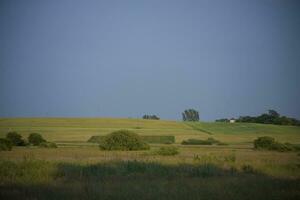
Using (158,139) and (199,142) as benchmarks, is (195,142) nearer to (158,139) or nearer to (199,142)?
(199,142)

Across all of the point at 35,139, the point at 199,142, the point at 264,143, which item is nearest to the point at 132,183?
the point at 264,143

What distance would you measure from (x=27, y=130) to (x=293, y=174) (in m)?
63.3

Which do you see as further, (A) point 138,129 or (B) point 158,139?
(A) point 138,129

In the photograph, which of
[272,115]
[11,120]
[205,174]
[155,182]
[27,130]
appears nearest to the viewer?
[155,182]

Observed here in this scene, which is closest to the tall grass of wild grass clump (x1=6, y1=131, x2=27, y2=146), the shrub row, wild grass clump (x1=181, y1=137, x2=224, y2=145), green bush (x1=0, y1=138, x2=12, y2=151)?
green bush (x1=0, y1=138, x2=12, y2=151)

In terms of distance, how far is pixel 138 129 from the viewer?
88812 mm

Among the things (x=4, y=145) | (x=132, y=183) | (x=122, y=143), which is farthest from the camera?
(x=122, y=143)

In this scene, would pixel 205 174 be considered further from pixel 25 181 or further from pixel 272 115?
pixel 272 115

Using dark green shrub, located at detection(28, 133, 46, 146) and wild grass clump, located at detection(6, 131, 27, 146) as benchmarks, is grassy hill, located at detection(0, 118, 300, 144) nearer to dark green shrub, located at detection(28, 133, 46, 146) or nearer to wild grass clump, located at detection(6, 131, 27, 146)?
dark green shrub, located at detection(28, 133, 46, 146)

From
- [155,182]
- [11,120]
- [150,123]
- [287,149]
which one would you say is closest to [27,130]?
[11,120]

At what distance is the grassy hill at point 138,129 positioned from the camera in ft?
254

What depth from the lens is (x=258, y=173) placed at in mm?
22500

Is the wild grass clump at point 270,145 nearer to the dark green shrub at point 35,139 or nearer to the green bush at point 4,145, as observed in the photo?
the dark green shrub at point 35,139

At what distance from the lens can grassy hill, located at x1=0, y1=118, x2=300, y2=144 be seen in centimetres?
7750
